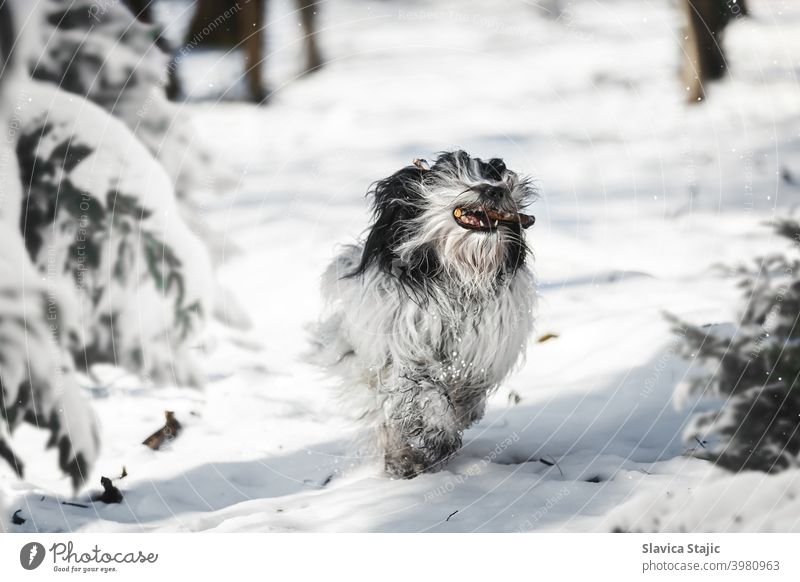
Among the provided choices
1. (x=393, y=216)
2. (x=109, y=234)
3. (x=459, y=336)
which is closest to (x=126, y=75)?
(x=109, y=234)

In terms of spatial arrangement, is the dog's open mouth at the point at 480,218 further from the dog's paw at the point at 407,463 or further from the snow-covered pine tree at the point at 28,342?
the snow-covered pine tree at the point at 28,342

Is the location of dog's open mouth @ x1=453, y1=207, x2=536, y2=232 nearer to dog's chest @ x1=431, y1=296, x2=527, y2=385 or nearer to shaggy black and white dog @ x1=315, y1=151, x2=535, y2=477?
shaggy black and white dog @ x1=315, y1=151, x2=535, y2=477

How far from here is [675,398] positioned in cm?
463

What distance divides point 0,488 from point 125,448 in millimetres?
635

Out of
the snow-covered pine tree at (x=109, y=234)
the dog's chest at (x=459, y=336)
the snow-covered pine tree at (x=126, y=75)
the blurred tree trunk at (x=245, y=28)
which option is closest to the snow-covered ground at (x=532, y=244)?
the blurred tree trunk at (x=245, y=28)

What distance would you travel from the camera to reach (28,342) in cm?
432

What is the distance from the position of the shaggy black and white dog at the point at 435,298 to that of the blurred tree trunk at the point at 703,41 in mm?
2003

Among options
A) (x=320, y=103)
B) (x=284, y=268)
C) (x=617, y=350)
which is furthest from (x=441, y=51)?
(x=617, y=350)

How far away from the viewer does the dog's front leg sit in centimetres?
414

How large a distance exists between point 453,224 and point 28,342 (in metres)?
2.16

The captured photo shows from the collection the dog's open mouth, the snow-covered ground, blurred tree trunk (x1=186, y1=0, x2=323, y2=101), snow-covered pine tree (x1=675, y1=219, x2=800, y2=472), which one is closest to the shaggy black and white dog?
the dog's open mouth

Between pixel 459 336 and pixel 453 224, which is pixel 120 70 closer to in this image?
pixel 453 224

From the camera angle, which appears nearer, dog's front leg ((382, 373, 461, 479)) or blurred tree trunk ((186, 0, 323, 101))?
dog's front leg ((382, 373, 461, 479))

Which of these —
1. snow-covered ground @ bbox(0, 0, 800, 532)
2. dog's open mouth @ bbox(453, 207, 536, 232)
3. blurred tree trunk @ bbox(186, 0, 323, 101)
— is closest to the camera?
dog's open mouth @ bbox(453, 207, 536, 232)
